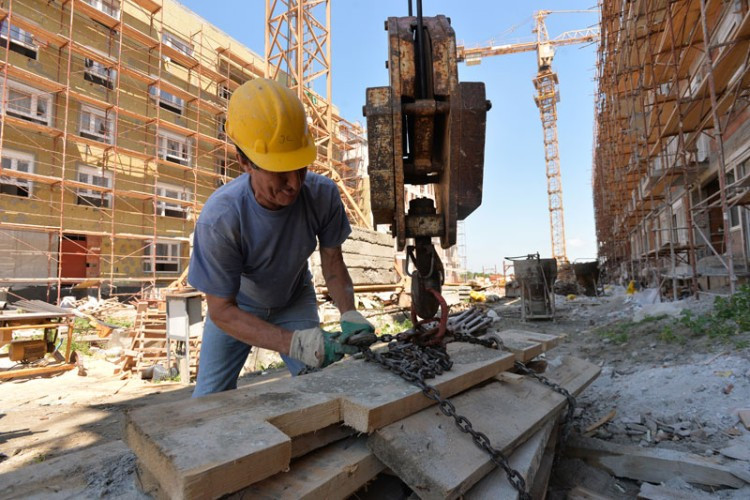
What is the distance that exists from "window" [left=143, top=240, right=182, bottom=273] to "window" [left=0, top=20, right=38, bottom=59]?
307 inches

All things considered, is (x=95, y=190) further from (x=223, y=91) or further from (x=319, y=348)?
(x=319, y=348)

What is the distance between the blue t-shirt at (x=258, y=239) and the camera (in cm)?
211

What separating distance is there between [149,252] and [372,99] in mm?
18355

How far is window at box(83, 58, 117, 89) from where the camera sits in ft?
52.1

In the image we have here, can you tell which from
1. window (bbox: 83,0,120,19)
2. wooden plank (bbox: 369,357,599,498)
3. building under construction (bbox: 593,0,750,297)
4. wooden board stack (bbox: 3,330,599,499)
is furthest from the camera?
window (bbox: 83,0,120,19)

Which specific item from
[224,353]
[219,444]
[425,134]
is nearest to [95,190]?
[224,353]

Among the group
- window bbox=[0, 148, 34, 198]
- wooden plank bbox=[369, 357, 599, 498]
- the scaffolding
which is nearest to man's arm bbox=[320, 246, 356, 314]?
wooden plank bbox=[369, 357, 599, 498]

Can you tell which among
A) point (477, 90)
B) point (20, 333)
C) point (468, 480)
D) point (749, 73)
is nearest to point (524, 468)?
point (468, 480)

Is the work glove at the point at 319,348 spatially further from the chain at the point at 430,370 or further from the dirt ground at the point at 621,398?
the dirt ground at the point at 621,398

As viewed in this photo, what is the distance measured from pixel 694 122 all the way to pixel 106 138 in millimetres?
19634

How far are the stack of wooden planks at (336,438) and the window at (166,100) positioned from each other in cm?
1911

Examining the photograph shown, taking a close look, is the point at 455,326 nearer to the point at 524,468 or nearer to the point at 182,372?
the point at 524,468

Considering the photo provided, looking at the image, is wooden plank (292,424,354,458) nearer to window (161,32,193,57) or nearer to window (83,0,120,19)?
window (83,0,120,19)

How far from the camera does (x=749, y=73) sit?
691 centimetres
